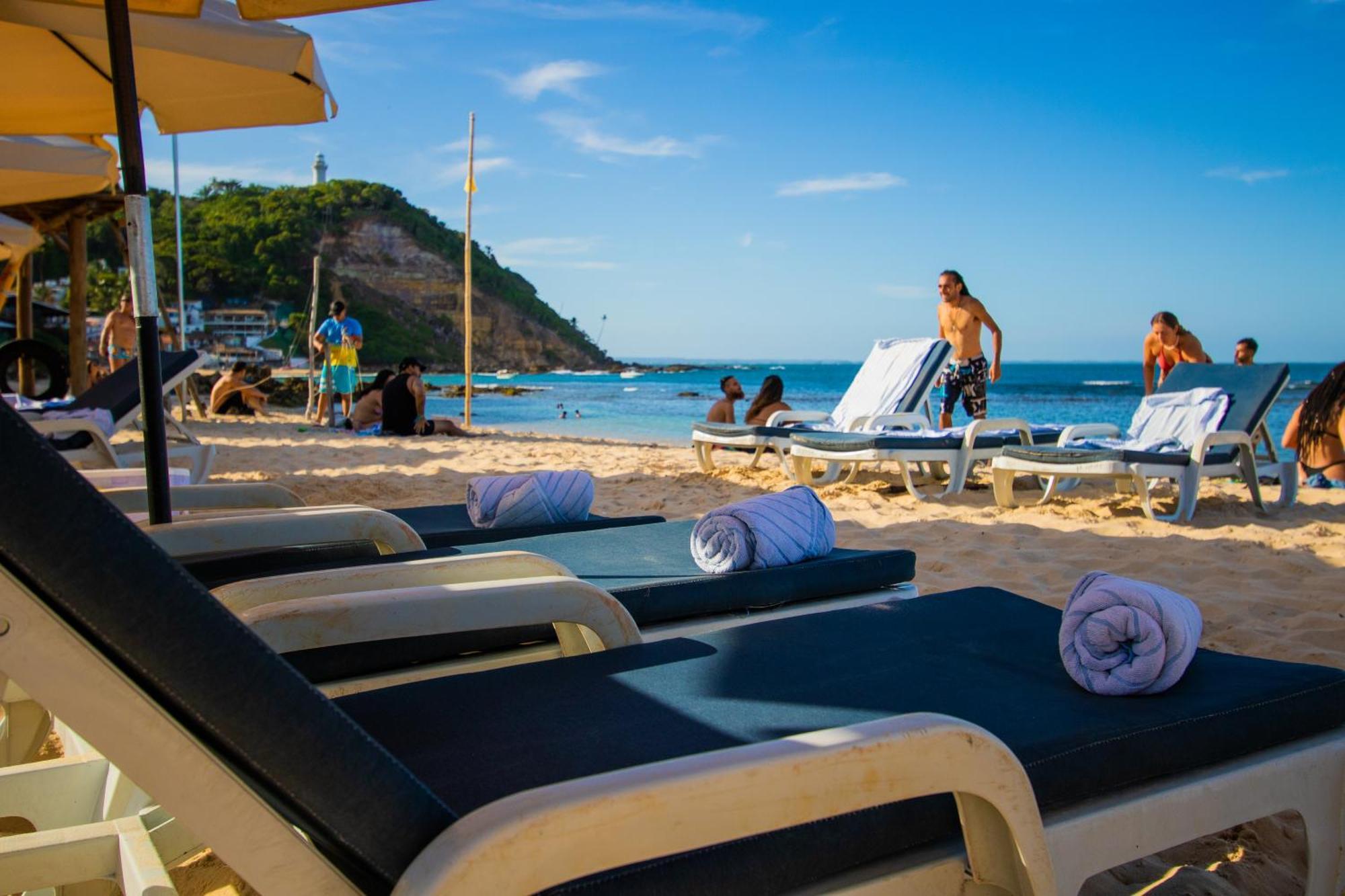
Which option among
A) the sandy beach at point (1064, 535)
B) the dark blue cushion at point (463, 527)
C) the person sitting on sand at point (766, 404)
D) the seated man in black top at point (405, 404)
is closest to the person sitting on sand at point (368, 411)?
the seated man in black top at point (405, 404)

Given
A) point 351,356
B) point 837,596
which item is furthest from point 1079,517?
point 351,356

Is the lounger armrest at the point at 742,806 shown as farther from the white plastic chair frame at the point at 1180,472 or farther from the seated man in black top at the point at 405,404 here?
the seated man in black top at the point at 405,404

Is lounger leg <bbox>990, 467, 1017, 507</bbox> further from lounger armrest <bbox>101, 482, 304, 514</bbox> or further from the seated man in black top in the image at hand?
the seated man in black top

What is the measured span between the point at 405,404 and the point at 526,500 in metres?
7.39

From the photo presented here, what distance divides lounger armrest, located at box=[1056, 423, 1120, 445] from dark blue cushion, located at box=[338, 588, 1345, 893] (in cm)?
451

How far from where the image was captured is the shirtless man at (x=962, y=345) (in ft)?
24.4

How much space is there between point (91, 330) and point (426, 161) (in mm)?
25001

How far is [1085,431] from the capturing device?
604 cm

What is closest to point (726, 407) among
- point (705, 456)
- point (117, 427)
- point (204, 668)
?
point (705, 456)

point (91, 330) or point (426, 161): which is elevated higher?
point (426, 161)

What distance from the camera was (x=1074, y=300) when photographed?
38.7 metres

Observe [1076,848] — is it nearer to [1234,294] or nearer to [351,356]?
[351,356]

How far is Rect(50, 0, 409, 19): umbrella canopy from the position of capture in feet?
9.55

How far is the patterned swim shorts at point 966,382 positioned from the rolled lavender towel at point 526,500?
16.8ft
